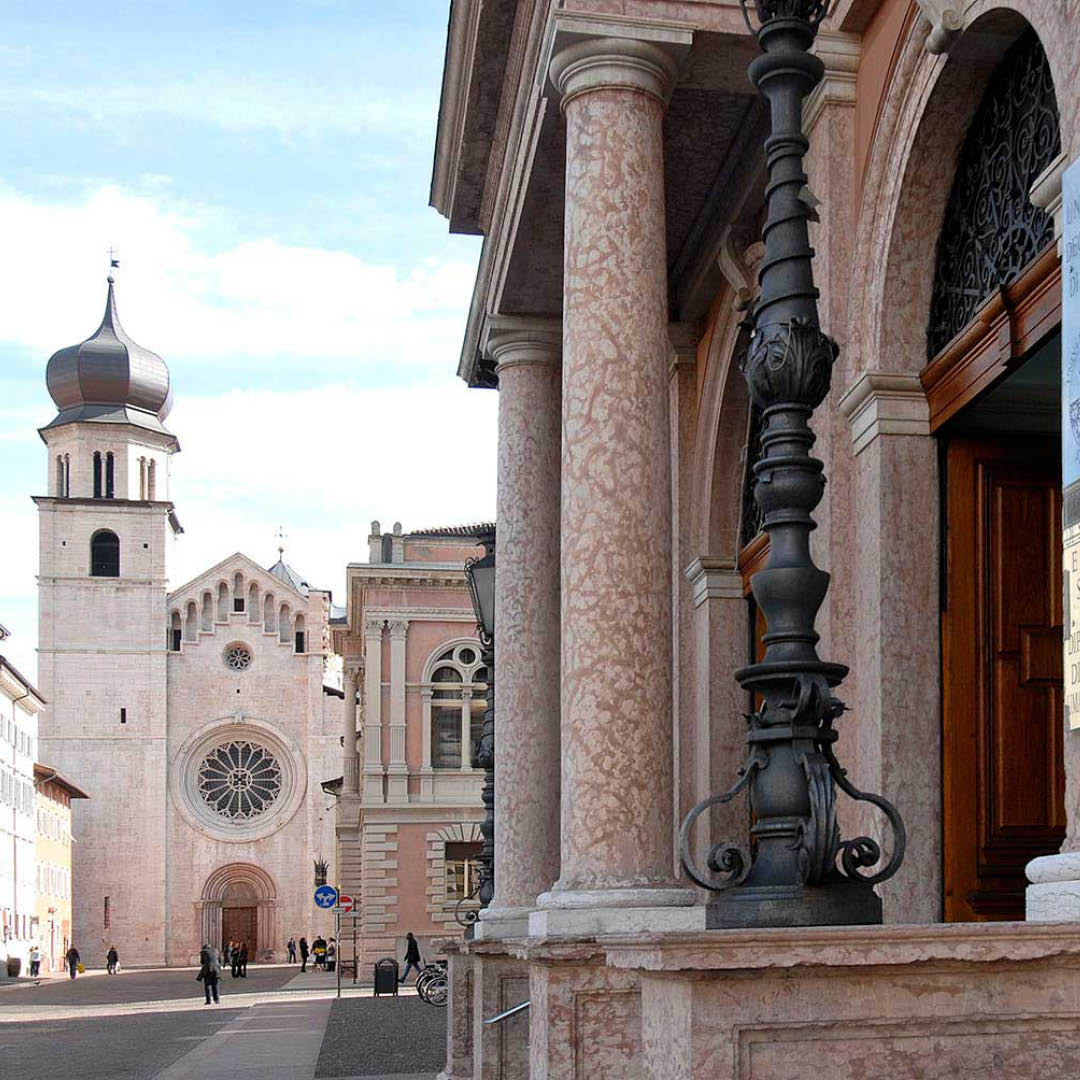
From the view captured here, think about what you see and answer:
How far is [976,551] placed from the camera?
27.9ft

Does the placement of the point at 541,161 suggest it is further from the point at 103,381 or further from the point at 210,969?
the point at 103,381

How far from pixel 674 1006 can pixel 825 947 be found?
1.20 feet

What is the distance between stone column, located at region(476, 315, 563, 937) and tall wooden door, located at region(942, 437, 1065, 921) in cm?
417

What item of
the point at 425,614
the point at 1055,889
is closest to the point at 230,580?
the point at 425,614

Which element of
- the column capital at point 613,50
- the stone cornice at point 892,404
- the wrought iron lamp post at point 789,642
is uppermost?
the column capital at point 613,50

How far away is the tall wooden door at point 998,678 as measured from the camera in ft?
27.2

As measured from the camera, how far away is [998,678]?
8438 mm

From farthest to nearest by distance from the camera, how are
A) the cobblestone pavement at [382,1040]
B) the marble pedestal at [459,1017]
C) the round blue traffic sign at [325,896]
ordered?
the round blue traffic sign at [325,896] → the cobblestone pavement at [382,1040] → the marble pedestal at [459,1017]

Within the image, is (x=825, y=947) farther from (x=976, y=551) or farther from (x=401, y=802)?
(x=401, y=802)

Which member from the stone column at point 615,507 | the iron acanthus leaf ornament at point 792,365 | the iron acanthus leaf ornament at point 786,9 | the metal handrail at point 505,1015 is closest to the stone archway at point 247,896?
the metal handrail at point 505,1015

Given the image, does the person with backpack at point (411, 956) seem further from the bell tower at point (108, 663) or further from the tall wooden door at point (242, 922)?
the tall wooden door at point (242, 922)

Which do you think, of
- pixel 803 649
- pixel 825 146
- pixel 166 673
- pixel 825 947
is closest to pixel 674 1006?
pixel 825 947

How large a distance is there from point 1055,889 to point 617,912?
313cm

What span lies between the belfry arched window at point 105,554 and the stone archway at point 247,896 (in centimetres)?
1332
